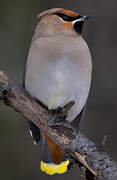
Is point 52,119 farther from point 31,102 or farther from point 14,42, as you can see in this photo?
point 14,42

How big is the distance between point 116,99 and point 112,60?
547mm

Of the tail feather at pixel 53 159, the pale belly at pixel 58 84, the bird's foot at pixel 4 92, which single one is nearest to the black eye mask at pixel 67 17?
the pale belly at pixel 58 84

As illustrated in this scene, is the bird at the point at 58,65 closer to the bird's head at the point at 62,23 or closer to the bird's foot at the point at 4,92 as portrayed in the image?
the bird's head at the point at 62,23

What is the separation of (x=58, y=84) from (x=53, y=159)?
88 cm

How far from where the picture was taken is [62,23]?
4.60 m

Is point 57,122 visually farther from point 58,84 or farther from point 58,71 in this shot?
point 58,71

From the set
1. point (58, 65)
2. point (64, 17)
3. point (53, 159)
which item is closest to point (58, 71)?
point (58, 65)

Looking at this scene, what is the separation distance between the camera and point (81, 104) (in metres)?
4.60

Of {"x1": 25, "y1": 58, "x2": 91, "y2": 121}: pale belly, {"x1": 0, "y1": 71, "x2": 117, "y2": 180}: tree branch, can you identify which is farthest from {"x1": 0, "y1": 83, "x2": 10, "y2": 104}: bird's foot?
{"x1": 25, "y1": 58, "x2": 91, "y2": 121}: pale belly

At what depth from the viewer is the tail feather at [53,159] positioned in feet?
15.3

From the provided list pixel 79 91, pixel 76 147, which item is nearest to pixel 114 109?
pixel 79 91

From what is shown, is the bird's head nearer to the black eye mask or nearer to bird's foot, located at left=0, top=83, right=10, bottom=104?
the black eye mask

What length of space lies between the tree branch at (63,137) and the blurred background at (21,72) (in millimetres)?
1928

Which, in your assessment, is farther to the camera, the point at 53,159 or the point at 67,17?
the point at 53,159
